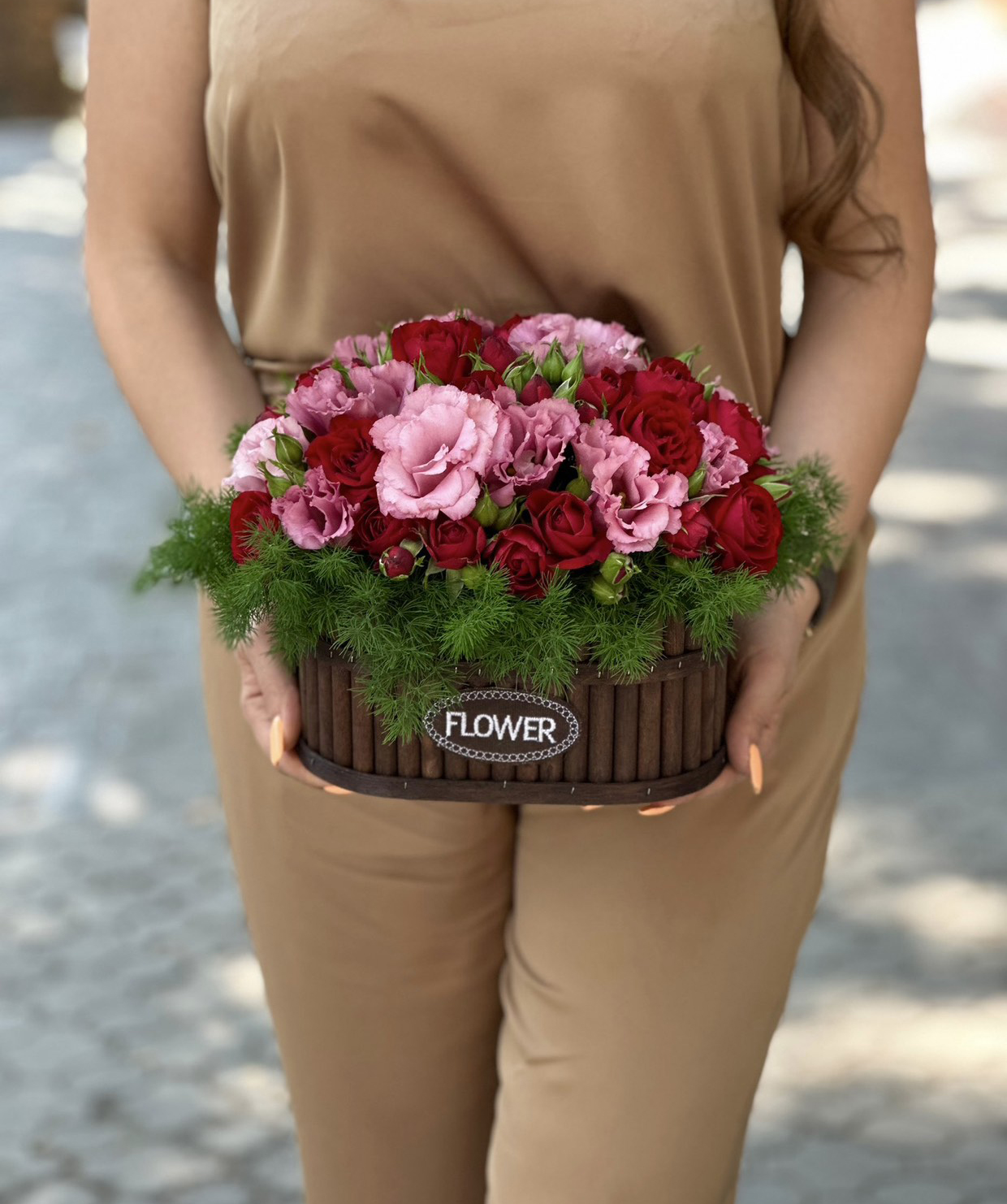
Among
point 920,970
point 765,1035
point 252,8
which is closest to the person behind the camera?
point 252,8

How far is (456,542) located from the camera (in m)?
1.25

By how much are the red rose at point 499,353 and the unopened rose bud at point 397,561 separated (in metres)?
0.21

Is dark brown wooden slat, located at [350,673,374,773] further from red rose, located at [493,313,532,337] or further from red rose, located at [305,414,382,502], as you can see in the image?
red rose, located at [493,313,532,337]

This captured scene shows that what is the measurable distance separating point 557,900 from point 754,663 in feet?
1.03

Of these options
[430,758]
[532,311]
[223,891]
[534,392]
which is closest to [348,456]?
[534,392]

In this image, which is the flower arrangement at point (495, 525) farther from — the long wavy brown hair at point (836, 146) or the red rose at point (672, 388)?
the long wavy brown hair at point (836, 146)

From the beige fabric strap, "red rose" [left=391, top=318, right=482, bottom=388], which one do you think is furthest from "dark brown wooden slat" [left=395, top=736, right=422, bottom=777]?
the beige fabric strap

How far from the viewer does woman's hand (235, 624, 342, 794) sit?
4.76 ft

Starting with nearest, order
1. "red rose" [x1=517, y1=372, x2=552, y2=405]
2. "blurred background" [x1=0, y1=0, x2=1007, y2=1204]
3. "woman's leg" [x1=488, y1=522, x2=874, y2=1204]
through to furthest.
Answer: "red rose" [x1=517, y1=372, x2=552, y2=405] → "woman's leg" [x1=488, y1=522, x2=874, y2=1204] → "blurred background" [x1=0, y1=0, x2=1007, y2=1204]

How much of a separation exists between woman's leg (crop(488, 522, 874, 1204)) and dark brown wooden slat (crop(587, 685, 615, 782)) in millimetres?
191

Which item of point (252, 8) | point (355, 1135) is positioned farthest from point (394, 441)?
point (355, 1135)

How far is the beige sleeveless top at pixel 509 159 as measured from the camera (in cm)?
147

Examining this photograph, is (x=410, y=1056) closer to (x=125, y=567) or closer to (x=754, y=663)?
(x=754, y=663)

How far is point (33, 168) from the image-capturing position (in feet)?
35.6
